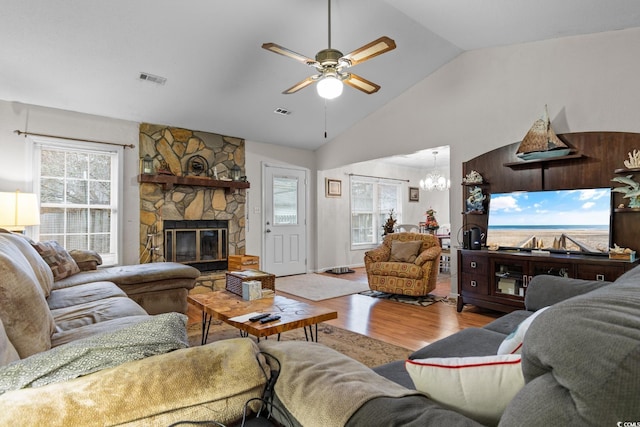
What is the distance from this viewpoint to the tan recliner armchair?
459 cm

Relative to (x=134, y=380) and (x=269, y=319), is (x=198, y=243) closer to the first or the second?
(x=269, y=319)

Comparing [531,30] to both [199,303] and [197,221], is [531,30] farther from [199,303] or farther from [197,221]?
[197,221]

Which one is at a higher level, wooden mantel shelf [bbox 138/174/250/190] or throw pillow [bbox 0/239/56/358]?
wooden mantel shelf [bbox 138/174/250/190]

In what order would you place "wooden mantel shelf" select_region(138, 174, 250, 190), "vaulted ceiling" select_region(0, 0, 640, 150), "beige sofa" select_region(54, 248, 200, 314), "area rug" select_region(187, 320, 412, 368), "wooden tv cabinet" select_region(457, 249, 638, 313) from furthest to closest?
"wooden mantel shelf" select_region(138, 174, 250, 190), "beige sofa" select_region(54, 248, 200, 314), "wooden tv cabinet" select_region(457, 249, 638, 313), "vaulted ceiling" select_region(0, 0, 640, 150), "area rug" select_region(187, 320, 412, 368)

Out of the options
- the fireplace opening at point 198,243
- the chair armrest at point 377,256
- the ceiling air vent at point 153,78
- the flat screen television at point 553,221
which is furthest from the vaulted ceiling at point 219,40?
the chair armrest at point 377,256

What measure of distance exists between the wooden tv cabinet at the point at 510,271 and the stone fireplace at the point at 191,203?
352cm

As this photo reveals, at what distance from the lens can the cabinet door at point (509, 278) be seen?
12.1 feet

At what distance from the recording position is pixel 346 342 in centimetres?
313

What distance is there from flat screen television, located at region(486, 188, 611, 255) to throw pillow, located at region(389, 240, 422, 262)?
39.7 inches

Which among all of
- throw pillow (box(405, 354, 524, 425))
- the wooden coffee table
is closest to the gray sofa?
throw pillow (box(405, 354, 524, 425))

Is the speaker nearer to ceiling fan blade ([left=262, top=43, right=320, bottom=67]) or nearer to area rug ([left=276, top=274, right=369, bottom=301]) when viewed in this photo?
area rug ([left=276, top=274, right=369, bottom=301])

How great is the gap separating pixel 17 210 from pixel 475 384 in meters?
4.35

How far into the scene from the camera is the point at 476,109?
4.48 meters

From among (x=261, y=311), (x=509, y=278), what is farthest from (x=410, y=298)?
(x=261, y=311)
